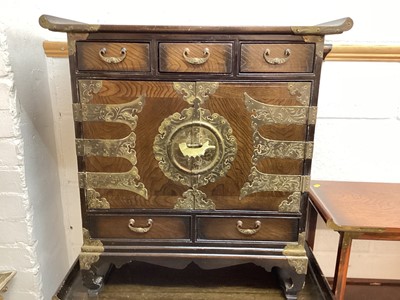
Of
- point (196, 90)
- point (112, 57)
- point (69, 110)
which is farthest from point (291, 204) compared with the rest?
point (69, 110)

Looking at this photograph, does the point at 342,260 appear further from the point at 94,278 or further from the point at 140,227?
the point at 94,278

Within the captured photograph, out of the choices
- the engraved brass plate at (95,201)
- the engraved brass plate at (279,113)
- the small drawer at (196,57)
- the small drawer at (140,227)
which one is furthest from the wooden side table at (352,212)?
the engraved brass plate at (95,201)

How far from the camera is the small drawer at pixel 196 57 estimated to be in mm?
1000

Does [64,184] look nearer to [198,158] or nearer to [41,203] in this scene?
[41,203]

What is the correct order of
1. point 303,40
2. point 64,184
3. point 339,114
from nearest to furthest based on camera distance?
point 303,40 < point 339,114 < point 64,184

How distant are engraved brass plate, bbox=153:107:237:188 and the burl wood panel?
2cm

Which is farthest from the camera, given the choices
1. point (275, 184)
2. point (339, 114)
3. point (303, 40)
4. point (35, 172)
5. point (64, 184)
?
point (64, 184)

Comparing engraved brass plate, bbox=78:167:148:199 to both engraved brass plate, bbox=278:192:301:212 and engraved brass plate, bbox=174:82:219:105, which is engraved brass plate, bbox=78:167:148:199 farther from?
engraved brass plate, bbox=278:192:301:212

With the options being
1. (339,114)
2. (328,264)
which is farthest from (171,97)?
(328,264)

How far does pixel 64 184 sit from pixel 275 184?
38.2 inches

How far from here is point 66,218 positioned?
63.6 inches

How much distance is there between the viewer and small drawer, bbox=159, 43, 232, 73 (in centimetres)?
100

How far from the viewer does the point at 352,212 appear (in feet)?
3.84

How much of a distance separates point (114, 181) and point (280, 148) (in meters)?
0.53
